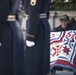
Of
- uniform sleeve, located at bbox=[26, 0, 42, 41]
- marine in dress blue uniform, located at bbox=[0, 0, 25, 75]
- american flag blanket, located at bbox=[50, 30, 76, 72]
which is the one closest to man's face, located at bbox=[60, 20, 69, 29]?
american flag blanket, located at bbox=[50, 30, 76, 72]

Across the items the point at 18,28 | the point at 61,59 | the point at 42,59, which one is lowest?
the point at 61,59

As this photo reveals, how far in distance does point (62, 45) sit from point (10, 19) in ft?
12.0

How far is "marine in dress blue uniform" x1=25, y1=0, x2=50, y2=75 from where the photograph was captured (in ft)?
20.9

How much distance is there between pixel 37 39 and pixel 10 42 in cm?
45

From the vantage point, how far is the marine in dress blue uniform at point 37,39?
636cm

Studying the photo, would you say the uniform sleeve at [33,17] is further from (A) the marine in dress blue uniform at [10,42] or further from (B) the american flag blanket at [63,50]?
(B) the american flag blanket at [63,50]

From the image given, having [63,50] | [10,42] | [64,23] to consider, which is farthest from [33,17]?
[64,23]

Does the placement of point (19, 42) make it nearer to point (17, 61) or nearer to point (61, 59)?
point (17, 61)

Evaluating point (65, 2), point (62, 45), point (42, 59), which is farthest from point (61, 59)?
point (65, 2)

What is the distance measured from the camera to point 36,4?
6.29m

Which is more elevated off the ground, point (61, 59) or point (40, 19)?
point (40, 19)

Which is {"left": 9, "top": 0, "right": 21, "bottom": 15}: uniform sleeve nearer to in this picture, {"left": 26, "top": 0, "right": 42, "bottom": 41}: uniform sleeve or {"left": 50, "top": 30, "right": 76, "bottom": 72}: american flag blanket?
{"left": 26, "top": 0, "right": 42, "bottom": 41}: uniform sleeve

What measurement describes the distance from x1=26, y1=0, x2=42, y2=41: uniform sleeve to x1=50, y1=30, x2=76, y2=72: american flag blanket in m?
3.27

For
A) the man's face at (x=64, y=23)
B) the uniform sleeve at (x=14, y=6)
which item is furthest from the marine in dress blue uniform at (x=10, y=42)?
the man's face at (x=64, y=23)
